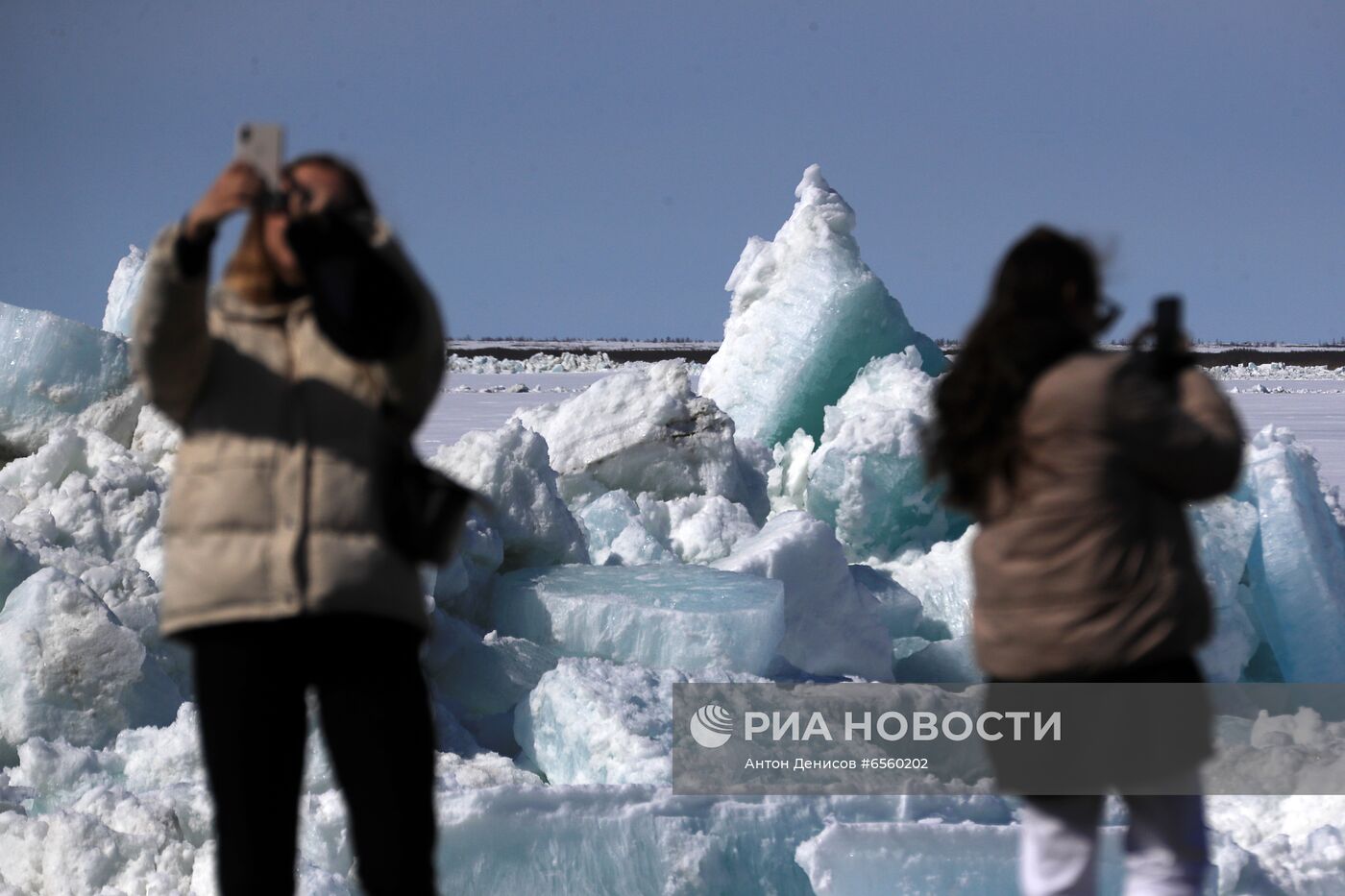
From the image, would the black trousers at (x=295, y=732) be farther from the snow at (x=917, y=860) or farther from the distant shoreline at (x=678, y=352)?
the distant shoreline at (x=678, y=352)

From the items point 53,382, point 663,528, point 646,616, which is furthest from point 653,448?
point 53,382

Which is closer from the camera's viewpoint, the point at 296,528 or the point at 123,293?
the point at 296,528

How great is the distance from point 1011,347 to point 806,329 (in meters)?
6.33

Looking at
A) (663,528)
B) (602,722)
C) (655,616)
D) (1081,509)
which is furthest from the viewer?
(663,528)

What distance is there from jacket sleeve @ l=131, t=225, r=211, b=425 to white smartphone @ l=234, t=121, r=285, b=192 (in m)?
0.11

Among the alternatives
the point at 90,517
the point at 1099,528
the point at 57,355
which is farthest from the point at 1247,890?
the point at 57,355

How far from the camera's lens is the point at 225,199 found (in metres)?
1.65

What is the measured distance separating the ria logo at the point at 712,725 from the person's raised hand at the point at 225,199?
2.63 m

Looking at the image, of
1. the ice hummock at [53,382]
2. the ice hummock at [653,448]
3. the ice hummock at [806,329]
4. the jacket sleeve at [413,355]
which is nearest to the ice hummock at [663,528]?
the ice hummock at [653,448]

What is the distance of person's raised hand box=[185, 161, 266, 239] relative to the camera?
1.64 meters

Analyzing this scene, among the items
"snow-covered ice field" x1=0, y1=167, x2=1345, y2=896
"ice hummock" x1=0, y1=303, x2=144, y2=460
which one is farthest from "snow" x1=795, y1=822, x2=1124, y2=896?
"ice hummock" x1=0, y1=303, x2=144, y2=460

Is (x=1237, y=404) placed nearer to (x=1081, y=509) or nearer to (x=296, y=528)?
(x=1081, y=509)

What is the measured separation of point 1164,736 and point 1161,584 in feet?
0.68

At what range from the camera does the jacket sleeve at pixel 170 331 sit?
1.64 metres
